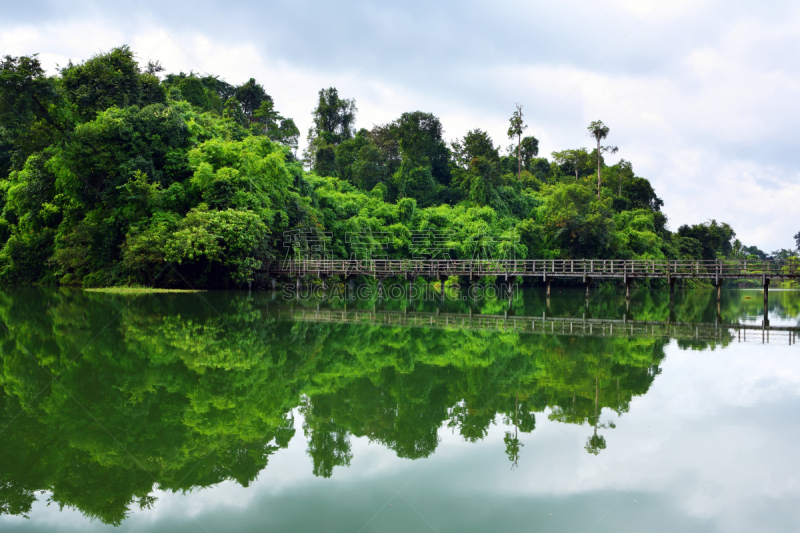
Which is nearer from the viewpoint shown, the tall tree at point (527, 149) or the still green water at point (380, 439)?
the still green water at point (380, 439)

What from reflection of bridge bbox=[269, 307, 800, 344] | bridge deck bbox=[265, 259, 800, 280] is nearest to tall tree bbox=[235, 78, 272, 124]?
bridge deck bbox=[265, 259, 800, 280]

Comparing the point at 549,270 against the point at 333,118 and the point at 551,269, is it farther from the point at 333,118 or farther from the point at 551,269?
the point at 333,118

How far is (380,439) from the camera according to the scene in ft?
23.0

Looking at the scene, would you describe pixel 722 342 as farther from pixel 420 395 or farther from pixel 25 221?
pixel 25 221

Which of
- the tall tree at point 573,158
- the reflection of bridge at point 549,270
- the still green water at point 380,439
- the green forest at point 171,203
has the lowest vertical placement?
the still green water at point 380,439

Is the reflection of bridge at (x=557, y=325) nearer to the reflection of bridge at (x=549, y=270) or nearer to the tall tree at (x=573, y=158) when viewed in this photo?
the reflection of bridge at (x=549, y=270)

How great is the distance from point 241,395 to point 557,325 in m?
12.8

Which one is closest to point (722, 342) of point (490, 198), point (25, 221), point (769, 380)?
point (769, 380)

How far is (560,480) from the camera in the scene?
598 cm

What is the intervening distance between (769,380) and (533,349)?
15.6 ft

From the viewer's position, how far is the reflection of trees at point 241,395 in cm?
601

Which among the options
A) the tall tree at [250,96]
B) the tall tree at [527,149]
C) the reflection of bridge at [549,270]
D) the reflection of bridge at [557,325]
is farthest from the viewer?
the tall tree at [527,149]

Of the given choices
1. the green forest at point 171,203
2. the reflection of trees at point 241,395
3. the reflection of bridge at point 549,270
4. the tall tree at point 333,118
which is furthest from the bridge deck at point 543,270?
A: the tall tree at point 333,118

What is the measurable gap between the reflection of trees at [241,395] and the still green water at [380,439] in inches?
1.5
